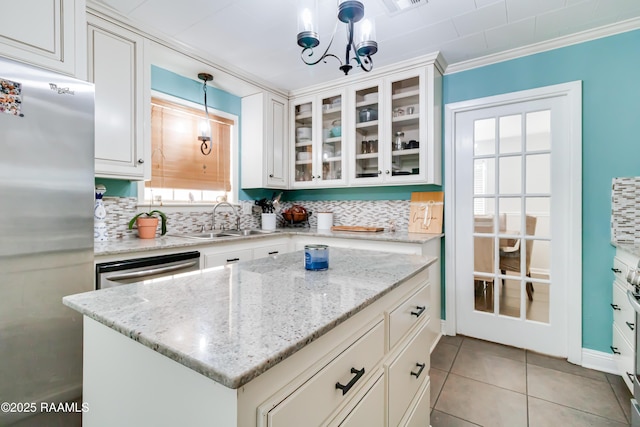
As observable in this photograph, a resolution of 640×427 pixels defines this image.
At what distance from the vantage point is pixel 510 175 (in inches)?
102

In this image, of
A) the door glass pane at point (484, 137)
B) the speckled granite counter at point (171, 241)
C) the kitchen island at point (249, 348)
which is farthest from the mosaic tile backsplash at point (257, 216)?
the kitchen island at point (249, 348)

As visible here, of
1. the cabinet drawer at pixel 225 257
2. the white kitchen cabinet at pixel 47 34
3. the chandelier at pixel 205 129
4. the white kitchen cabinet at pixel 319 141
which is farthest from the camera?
the white kitchen cabinet at pixel 319 141

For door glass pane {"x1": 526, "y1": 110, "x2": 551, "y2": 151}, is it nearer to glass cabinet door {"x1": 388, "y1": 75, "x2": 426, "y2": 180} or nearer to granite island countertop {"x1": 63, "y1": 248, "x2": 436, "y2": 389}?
glass cabinet door {"x1": 388, "y1": 75, "x2": 426, "y2": 180}

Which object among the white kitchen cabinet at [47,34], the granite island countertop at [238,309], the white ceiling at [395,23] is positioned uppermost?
the white ceiling at [395,23]

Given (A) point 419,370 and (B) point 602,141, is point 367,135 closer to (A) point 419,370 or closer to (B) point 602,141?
(B) point 602,141

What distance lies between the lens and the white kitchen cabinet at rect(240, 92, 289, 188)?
3260mm

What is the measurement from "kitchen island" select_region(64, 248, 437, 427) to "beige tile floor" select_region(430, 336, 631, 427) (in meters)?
0.84

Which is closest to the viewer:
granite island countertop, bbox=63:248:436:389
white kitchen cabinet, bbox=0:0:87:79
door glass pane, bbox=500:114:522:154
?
granite island countertop, bbox=63:248:436:389

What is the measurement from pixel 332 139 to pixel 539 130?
73.0 inches

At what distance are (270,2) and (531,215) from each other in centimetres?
258

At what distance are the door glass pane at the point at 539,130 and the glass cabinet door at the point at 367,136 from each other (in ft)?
4.06

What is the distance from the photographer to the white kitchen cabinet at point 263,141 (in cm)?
326

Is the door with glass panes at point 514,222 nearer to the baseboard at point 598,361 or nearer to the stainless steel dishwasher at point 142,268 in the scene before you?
the baseboard at point 598,361

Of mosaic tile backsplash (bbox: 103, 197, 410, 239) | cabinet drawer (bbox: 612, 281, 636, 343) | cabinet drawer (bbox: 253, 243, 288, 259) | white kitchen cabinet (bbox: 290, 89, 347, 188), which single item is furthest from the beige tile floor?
white kitchen cabinet (bbox: 290, 89, 347, 188)
